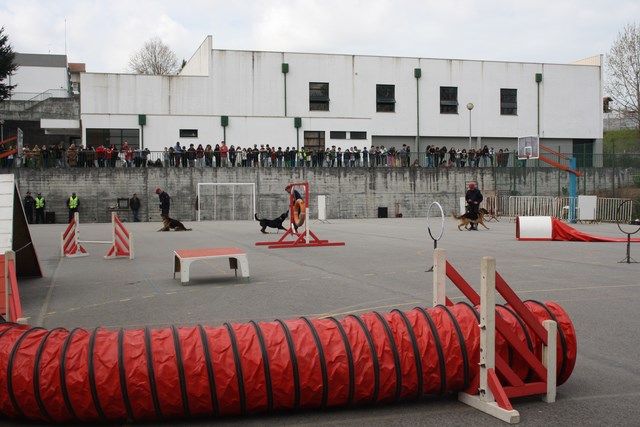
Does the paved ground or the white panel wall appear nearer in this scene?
the paved ground

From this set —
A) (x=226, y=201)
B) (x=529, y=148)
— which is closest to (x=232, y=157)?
(x=226, y=201)

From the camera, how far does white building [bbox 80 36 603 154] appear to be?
158 feet

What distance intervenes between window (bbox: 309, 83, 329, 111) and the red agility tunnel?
1928 inches

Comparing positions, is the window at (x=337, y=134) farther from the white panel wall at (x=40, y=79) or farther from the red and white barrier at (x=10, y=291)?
the red and white barrier at (x=10, y=291)

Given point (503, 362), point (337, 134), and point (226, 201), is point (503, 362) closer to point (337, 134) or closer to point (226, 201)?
point (226, 201)

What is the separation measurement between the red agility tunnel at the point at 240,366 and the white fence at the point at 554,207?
97.2ft

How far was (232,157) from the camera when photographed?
145 feet

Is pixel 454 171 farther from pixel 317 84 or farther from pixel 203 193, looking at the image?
pixel 203 193

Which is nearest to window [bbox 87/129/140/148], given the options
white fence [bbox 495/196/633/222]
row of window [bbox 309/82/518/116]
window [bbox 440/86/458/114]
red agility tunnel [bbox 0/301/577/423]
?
row of window [bbox 309/82/518/116]

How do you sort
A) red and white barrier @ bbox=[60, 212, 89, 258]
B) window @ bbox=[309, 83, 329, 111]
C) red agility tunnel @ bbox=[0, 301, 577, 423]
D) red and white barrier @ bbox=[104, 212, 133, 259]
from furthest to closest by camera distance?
window @ bbox=[309, 83, 329, 111], red and white barrier @ bbox=[60, 212, 89, 258], red and white barrier @ bbox=[104, 212, 133, 259], red agility tunnel @ bbox=[0, 301, 577, 423]

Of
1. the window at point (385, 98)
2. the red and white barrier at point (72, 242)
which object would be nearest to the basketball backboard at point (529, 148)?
the window at point (385, 98)

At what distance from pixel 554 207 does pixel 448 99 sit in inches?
821

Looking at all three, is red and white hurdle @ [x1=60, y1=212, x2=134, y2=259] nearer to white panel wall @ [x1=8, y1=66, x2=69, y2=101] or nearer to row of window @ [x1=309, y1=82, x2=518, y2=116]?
row of window @ [x1=309, y1=82, x2=518, y2=116]

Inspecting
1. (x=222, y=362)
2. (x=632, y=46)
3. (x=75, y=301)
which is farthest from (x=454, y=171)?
(x=222, y=362)
